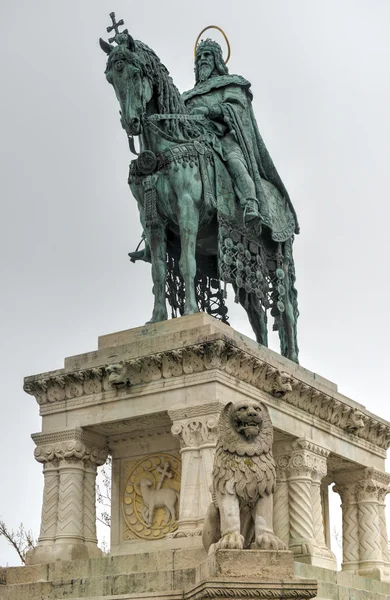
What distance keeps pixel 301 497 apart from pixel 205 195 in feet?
21.7

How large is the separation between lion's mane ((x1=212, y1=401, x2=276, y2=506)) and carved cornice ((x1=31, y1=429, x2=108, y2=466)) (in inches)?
232

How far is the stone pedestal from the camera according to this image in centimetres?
2219

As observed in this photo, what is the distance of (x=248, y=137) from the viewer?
1045 inches

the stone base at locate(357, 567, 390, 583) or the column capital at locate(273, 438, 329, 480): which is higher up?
the column capital at locate(273, 438, 329, 480)

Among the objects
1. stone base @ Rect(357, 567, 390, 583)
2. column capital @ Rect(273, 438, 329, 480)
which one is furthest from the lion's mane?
stone base @ Rect(357, 567, 390, 583)

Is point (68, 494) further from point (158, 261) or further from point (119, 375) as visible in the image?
point (158, 261)

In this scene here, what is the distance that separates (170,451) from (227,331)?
2673mm

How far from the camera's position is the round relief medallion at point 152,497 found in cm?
2311

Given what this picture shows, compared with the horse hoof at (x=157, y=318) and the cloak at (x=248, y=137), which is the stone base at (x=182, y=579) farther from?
the cloak at (x=248, y=137)

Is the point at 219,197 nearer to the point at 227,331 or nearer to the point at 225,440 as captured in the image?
the point at 227,331

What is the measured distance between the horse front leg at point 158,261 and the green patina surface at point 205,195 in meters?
0.02

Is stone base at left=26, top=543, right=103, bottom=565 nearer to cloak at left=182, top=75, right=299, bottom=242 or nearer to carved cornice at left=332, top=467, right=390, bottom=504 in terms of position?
carved cornice at left=332, top=467, right=390, bottom=504

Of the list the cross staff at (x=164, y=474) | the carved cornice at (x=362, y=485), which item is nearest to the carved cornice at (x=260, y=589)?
the cross staff at (x=164, y=474)

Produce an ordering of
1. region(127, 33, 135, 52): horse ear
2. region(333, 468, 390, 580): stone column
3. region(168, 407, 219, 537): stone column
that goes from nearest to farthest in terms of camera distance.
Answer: region(168, 407, 219, 537): stone column
region(127, 33, 135, 52): horse ear
region(333, 468, 390, 580): stone column
